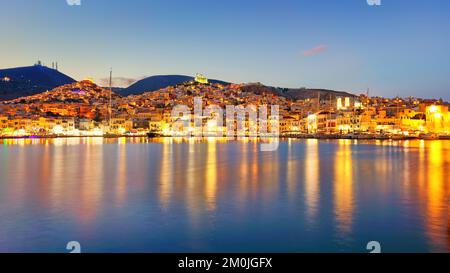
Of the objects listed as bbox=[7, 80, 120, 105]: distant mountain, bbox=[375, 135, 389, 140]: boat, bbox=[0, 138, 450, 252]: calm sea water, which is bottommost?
bbox=[0, 138, 450, 252]: calm sea water

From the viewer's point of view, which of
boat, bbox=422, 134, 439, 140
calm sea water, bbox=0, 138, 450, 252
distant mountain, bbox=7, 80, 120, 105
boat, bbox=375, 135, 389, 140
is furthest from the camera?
distant mountain, bbox=7, 80, 120, 105

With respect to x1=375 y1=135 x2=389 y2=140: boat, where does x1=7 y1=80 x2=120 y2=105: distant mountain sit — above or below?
above

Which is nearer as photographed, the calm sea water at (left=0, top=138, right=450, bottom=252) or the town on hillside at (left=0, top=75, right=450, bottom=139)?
the calm sea water at (left=0, top=138, right=450, bottom=252)

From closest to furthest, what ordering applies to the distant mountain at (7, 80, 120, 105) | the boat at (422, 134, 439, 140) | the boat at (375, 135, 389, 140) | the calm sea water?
1. the calm sea water
2. the boat at (422, 134, 439, 140)
3. the boat at (375, 135, 389, 140)
4. the distant mountain at (7, 80, 120, 105)

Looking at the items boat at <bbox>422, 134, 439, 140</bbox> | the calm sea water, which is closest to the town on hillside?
boat at <bbox>422, 134, 439, 140</bbox>

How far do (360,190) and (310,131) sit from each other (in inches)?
2363

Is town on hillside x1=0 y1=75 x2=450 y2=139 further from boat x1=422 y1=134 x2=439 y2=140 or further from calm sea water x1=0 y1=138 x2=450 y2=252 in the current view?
calm sea water x1=0 y1=138 x2=450 y2=252

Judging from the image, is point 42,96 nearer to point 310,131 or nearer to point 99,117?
point 99,117

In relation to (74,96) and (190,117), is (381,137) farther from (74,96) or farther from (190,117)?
(74,96)

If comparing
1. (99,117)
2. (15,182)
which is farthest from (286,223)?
(99,117)

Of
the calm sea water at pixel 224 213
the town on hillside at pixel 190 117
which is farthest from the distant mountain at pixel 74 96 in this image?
the calm sea water at pixel 224 213

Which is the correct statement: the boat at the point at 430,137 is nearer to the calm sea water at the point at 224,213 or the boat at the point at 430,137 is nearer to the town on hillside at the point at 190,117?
the town on hillside at the point at 190,117

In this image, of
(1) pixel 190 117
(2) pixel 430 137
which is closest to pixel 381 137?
(2) pixel 430 137

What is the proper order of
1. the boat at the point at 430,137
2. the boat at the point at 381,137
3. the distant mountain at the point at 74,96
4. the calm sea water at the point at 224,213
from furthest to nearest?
the distant mountain at the point at 74,96
the boat at the point at 381,137
the boat at the point at 430,137
the calm sea water at the point at 224,213
